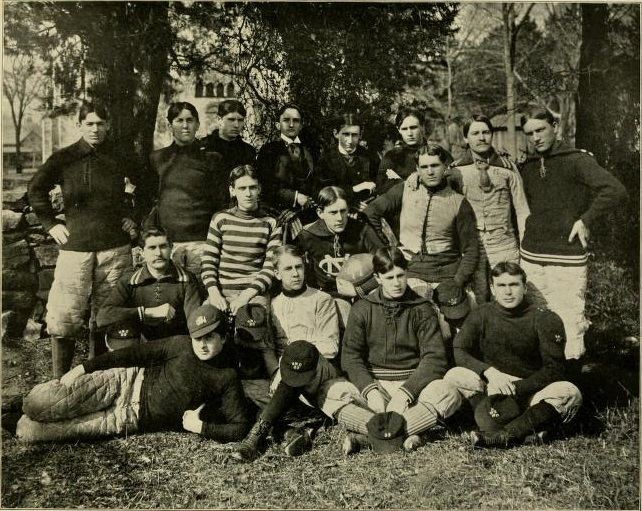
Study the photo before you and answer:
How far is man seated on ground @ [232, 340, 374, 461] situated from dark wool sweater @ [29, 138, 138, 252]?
1.87 m

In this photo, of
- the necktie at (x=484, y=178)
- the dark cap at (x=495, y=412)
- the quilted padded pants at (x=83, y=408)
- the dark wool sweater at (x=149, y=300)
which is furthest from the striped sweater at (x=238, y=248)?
the dark cap at (x=495, y=412)

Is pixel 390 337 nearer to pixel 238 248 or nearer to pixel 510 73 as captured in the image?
pixel 238 248

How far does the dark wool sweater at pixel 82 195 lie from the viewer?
4.64m

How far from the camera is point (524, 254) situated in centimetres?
475

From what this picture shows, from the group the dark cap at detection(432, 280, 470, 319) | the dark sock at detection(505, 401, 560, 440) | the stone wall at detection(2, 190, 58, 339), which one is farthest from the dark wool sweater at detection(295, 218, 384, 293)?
the stone wall at detection(2, 190, 58, 339)

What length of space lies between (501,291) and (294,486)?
A: 1.93m

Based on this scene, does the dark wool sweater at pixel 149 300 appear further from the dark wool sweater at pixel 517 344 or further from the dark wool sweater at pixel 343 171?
the dark wool sweater at pixel 517 344

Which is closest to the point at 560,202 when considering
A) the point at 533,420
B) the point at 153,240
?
the point at 533,420

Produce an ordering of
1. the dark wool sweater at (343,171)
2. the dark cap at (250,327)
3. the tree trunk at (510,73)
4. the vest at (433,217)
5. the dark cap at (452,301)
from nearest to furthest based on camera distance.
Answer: the dark cap at (250,327), the dark cap at (452,301), the vest at (433,217), the dark wool sweater at (343,171), the tree trunk at (510,73)

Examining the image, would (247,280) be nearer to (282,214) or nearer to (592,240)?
(282,214)

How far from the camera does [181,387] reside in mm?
4051

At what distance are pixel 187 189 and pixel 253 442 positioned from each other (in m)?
2.13

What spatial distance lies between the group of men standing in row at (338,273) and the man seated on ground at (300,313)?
0.6 inches

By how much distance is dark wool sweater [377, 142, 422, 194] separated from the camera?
197 inches
